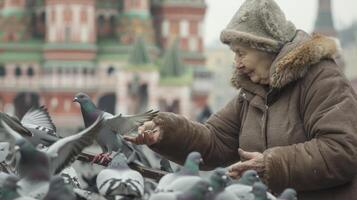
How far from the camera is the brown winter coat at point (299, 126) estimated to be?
13.7ft

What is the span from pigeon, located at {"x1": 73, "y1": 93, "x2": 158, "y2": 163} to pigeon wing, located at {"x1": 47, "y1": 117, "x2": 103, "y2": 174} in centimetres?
74

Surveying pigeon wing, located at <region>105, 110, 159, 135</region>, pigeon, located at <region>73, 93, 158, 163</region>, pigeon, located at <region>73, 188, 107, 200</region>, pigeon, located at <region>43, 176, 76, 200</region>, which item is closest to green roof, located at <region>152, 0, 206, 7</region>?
pigeon, located at <region>73, 93, 158, 163</region>

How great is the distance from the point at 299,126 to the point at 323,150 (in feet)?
0.72

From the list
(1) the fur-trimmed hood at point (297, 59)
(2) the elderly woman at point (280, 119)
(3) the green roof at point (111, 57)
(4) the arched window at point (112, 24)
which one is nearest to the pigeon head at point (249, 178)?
(2) the elderly woman at point (280, 119)

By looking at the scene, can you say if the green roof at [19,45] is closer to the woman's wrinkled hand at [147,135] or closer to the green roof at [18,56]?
the green roof at [18,56]

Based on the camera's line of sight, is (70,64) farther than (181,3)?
No

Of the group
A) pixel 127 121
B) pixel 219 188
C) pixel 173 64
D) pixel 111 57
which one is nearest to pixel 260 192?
pixel 219 188

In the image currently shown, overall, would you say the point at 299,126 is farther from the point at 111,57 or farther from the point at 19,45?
the point at 111,57

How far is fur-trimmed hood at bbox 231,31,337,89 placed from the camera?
4.32 meters

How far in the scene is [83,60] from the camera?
174 ft

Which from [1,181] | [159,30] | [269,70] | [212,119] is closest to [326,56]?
[269,70]

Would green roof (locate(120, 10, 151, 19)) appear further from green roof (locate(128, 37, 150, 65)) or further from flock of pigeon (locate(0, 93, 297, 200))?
flock of pigeon (locate(0, 93, 297, 200))

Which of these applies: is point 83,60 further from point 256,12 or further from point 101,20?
point 256,12

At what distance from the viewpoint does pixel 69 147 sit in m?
3.85
